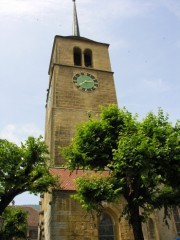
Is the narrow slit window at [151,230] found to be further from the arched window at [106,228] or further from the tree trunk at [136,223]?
the tree trunk at [136,223]

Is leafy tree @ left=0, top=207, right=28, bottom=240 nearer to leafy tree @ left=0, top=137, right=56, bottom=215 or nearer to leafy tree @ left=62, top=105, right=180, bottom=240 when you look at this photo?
leafy tree @ left=0, top=137, right=56, bottom=215

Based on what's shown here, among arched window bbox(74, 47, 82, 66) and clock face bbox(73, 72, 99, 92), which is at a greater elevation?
arched window bbox(74, 47, 82, 66)

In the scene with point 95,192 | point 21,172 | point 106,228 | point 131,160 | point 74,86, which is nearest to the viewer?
point 131,160

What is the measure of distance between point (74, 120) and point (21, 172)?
978 centimetres

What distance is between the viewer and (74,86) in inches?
1061

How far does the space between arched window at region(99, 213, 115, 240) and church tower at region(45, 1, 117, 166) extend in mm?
6008

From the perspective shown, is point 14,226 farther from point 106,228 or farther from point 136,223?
point 136,223

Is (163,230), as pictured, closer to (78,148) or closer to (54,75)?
(78,148)

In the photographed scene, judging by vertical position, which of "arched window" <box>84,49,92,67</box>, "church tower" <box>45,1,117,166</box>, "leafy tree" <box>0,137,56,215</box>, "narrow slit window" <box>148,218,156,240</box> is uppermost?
"arched window" <box>84,49,92,67</box>

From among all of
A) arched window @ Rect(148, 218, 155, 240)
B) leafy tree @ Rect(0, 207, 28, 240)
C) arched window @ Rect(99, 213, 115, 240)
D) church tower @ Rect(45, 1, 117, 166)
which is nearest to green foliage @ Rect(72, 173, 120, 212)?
arched window @ Rect(99, 213, 115, 240)

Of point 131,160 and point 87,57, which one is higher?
point 87,57

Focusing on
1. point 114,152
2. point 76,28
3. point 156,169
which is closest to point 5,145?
point 114,152

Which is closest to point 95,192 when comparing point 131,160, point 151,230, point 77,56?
point 131,160

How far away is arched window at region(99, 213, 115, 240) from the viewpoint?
16528 mm
